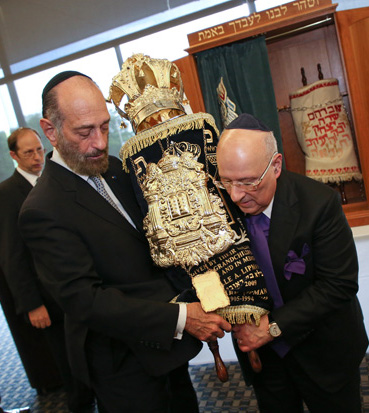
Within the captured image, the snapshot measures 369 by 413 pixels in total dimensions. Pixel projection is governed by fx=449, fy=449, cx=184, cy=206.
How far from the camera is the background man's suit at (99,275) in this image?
5.30 ft

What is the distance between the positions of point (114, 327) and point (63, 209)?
1.57ft

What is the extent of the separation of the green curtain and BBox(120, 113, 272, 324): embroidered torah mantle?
7.27 feet

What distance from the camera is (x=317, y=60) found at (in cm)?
428

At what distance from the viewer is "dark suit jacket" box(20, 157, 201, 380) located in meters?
1.62

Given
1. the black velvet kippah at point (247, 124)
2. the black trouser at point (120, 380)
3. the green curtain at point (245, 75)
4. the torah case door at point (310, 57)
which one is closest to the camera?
the black velvet kippah at point (247, 124)

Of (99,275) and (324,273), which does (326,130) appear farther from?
(99,275)

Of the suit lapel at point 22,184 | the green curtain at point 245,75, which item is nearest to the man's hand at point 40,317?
the suit lapel at point 22,184

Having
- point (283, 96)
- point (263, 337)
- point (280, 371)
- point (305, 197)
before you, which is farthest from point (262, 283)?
point (283, 96)

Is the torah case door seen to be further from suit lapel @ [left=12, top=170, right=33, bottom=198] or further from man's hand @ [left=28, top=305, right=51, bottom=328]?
man's hand @ [left=28, top=305, right=51, bottom=328]

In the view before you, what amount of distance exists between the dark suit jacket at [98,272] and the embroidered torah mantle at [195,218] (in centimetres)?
11

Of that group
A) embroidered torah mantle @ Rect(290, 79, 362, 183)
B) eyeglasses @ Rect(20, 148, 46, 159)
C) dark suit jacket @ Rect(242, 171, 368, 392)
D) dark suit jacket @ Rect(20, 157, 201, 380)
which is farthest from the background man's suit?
embroidered torah mantle @ Rect(290, 79, 362, 183)

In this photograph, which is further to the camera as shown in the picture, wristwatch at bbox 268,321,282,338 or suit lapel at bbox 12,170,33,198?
suit lapel at bbox 12,170,33,198

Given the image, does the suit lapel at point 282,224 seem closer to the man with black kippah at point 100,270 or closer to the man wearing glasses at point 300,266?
the man wearing glasses at point 300,266

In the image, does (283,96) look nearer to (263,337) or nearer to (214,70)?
(214,70)
